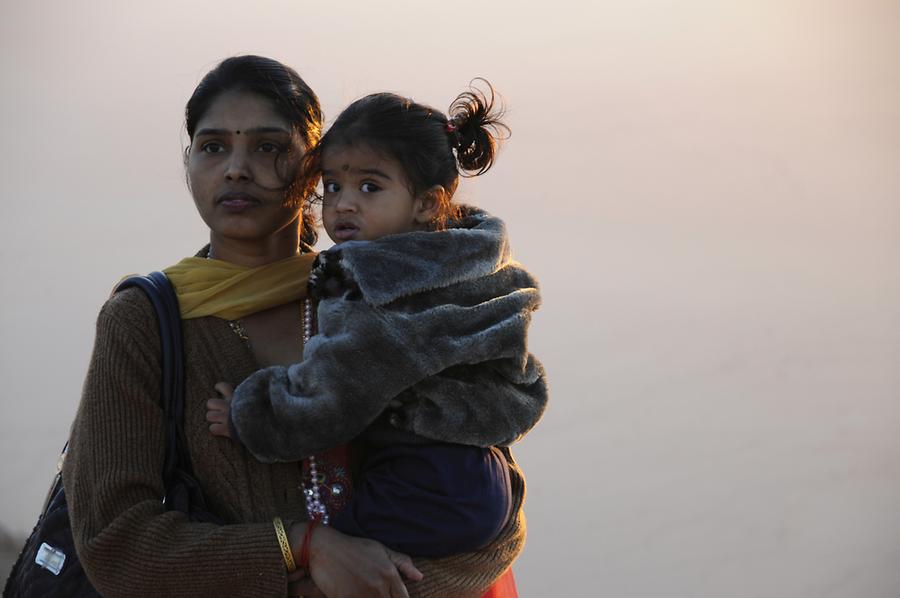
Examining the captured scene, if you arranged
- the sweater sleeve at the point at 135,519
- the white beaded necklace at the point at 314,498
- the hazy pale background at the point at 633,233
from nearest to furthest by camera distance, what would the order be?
the sweater sleeve at the point at 135,519
the white beaded necklace at the point at 314,498
the hazy pale background at the point at 633,233

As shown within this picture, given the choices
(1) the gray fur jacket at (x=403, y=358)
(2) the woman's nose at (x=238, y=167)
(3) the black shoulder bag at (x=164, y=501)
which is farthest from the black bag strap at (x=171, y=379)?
(2) the woman's nose at (x=238, y=167)

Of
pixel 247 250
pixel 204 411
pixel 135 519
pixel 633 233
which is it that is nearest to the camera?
pixel 135 519

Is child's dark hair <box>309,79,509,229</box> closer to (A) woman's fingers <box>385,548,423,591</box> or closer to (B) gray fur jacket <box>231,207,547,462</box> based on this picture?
(B) gray fur jacket <box>231,207,547,462</box>

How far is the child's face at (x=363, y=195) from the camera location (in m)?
1.70

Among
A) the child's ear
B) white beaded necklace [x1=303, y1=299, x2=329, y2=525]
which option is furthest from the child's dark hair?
white beaded necklace [x1=303, y1=299, x2=329, y2=525]

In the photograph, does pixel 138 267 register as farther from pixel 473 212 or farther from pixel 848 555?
pixel 848 555

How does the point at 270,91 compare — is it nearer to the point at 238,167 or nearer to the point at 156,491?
the point at 238,167

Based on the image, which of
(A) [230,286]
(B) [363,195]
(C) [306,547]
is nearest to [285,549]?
(C) [306,547]

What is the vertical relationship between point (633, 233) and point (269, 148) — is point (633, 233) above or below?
below

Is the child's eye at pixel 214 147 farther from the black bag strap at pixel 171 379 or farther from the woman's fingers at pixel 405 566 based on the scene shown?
the woman's fingers at pixel 405 566

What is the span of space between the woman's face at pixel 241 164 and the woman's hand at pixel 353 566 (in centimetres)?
52

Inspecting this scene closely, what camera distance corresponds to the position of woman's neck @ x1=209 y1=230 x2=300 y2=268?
5.92 feet

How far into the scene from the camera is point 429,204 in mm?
1775

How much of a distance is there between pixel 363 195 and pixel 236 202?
0.21 m
